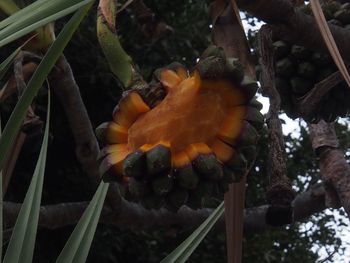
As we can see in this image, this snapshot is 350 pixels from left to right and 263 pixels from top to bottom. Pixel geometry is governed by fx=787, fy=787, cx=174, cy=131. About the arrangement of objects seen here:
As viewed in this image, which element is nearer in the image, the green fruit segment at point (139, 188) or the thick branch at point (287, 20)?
the green fruit segment at point (139, 188)

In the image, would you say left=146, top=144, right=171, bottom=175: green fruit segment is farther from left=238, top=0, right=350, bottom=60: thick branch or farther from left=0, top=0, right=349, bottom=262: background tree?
left=0, top=0, right=349, bottom=262: background tree

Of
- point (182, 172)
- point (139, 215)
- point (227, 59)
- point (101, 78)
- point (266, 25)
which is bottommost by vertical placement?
point (182, 172)

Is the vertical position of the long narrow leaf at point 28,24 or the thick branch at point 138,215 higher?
the thick branch at point 138,215

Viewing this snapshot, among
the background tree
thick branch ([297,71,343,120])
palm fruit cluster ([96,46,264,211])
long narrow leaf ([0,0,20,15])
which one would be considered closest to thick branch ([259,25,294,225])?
palm fruit cluster ([96,46,264,211])

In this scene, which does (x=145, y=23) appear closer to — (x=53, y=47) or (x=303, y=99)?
(x=303, y=99)

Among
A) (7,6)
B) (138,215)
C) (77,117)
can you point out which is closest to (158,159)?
(7,6)

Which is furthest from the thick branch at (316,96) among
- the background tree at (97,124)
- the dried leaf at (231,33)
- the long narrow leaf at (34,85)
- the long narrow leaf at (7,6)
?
the background tree at (97,124)

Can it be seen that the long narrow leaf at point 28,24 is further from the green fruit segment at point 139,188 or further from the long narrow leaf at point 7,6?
the long narrow leaf at point 7,6

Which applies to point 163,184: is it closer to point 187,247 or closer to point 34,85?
point 34,85

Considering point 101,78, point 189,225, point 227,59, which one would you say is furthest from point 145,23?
point 101,78
